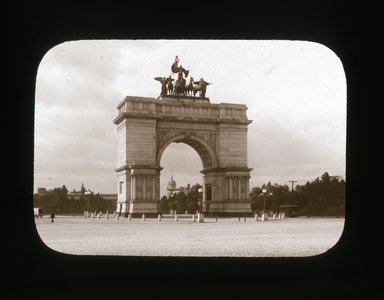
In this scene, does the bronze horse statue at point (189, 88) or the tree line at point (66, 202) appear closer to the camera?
the bronze horse statue at point (189, 88)

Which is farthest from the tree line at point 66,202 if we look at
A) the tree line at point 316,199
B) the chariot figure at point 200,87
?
the chariot figure at point 200,87

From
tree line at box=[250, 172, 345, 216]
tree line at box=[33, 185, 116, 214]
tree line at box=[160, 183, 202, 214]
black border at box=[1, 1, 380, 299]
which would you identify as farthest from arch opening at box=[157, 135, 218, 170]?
black border at box=[1, 1, 380, 299]

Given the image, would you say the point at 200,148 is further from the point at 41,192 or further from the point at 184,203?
the point at 41,192

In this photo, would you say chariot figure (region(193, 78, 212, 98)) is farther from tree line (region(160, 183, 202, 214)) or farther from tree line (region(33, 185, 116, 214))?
tree line (region(33, 185, 116, 214))

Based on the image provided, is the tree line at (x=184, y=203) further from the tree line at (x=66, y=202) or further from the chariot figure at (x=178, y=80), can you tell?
the chariot figure at (x=178, y=80)

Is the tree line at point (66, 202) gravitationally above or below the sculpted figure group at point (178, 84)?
below

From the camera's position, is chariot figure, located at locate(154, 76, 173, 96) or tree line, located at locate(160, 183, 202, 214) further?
tree line, located at locate(160, 183, 202, 214)
